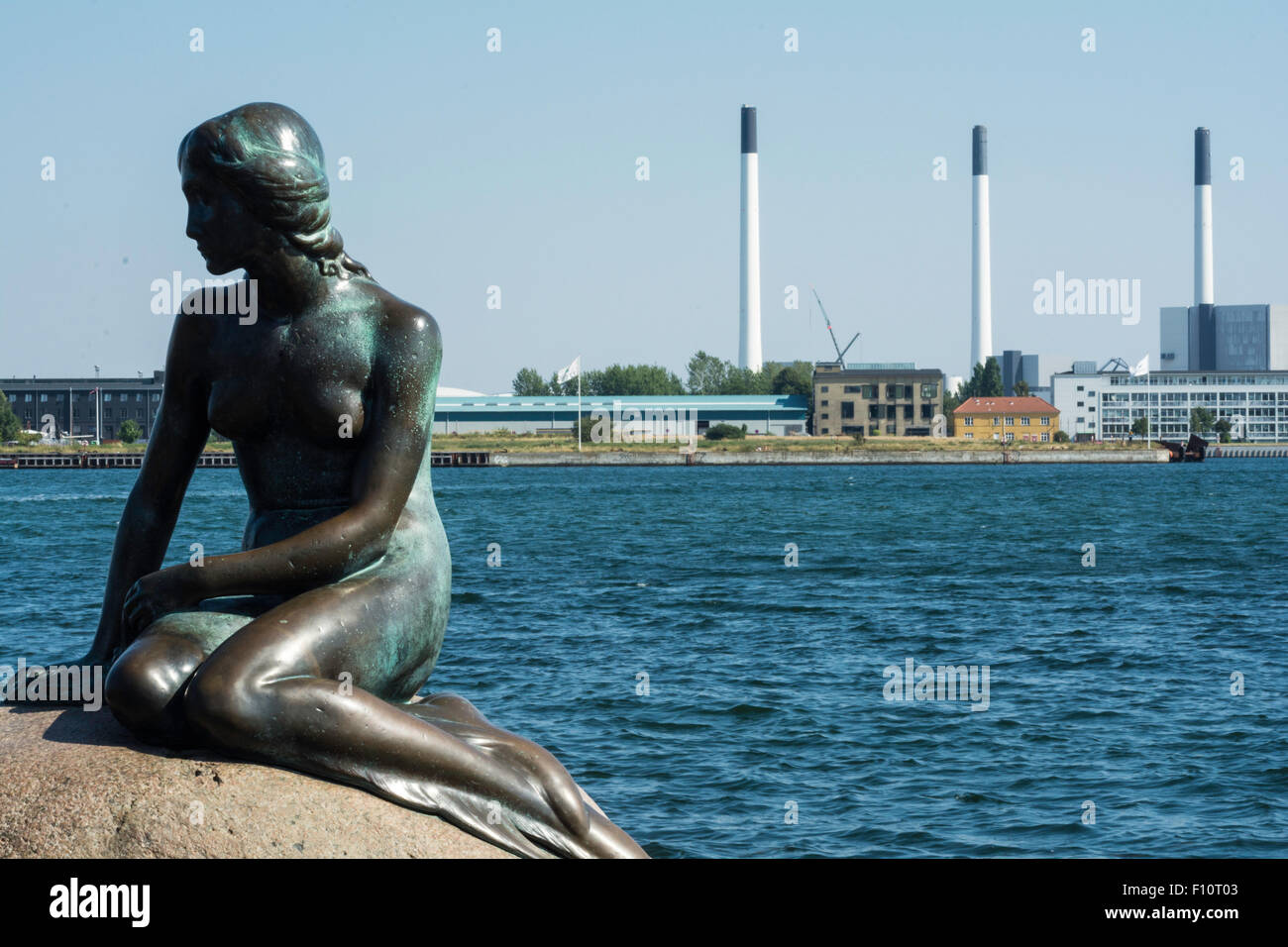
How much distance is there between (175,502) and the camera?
534cm

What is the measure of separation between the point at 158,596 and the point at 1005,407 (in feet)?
456

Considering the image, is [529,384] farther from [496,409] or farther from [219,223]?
[219,223]

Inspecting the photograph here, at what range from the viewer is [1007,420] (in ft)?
458

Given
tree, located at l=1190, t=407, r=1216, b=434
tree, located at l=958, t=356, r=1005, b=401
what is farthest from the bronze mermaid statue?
tree, located at l=1190, t=407, r=1216, b=434

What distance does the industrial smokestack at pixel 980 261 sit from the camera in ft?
480

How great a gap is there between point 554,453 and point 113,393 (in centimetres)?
4138

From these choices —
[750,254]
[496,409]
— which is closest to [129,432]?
[496,409]

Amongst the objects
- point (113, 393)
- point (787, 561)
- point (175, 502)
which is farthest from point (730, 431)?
point (175, 502)

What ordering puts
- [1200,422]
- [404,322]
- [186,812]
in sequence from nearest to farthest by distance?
[186,812] < [404,322] < [1200,422]

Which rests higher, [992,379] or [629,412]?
[992,379]

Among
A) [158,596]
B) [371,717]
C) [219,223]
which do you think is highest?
[219,223]

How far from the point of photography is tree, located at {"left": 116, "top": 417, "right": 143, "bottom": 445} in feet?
392

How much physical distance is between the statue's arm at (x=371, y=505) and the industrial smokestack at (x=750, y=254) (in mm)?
137402
